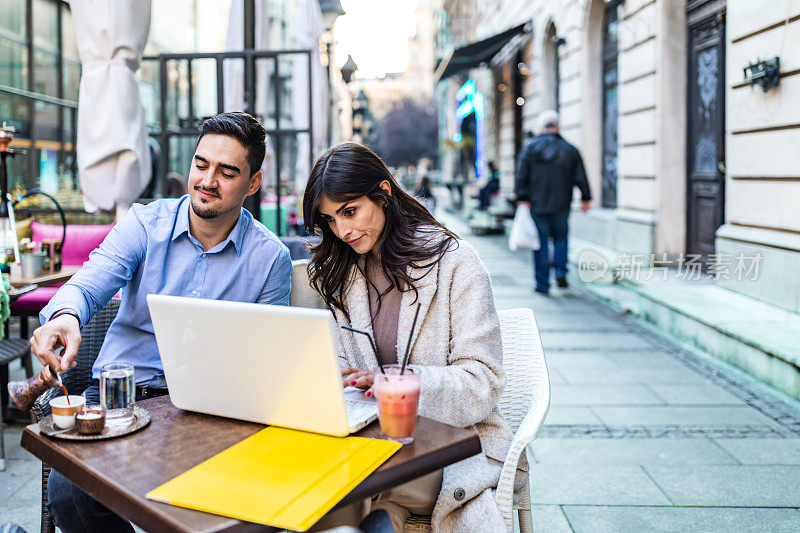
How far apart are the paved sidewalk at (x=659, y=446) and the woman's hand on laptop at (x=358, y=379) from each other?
159 centimetres

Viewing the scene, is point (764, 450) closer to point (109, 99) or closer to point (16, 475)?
point (16, 475)

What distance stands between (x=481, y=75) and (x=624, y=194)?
15.8 meters

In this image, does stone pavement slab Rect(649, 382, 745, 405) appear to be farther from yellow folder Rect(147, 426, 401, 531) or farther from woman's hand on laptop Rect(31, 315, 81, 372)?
woman's hand on laptop Rect(31, 315, 81, 372)

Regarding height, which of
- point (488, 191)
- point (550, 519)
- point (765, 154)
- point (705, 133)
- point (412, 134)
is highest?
point (412, 134)

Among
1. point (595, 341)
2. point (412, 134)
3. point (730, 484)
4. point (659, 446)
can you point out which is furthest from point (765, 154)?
point (412, 134)

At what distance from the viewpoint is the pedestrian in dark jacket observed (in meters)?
9.02

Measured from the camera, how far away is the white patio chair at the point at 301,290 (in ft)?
9.19

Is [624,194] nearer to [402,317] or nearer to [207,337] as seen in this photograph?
[402,317]

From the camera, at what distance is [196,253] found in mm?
2623

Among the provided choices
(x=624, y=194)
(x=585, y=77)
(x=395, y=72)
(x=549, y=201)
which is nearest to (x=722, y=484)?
(x=549, y=201)

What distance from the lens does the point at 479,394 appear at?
6.98ft

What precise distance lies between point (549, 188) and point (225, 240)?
6856 mm

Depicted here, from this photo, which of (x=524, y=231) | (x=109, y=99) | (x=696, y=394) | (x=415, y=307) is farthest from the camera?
(x=524, y=231)

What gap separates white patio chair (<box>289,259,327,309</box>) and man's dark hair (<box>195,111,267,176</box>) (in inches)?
15.2
